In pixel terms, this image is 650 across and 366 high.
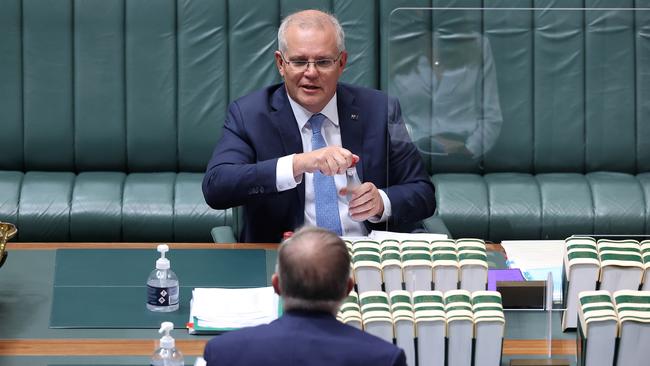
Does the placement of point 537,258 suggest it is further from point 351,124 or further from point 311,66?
point 311,66

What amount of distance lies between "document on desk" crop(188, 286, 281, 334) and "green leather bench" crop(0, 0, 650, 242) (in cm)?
191

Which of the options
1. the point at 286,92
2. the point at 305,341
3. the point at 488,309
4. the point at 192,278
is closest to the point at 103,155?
the point at 286,92

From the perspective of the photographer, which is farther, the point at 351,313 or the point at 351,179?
the point at 351,179

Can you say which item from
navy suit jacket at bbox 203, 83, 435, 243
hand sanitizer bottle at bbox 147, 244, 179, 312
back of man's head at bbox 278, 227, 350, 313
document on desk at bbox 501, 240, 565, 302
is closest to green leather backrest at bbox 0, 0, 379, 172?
navy suit jacket at bbox 203, 83, 435, 243

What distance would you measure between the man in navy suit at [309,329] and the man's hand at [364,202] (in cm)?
153

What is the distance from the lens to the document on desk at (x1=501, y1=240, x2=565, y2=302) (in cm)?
334

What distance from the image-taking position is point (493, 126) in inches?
150

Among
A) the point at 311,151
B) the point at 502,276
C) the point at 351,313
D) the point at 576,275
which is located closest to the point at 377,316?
the point at 351,313

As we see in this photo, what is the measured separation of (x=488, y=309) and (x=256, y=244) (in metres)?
1.26

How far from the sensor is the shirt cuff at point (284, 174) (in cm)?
381

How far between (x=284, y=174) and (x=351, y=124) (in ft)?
1.28

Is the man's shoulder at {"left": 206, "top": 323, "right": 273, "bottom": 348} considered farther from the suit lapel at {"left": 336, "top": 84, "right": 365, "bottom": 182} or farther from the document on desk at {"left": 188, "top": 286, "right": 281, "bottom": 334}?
the suit lapel at {"left": 336, "top": 84, "right": 365, "bottom": 182}

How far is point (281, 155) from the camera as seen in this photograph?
4043 millimetres

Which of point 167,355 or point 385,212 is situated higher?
point 385,212
